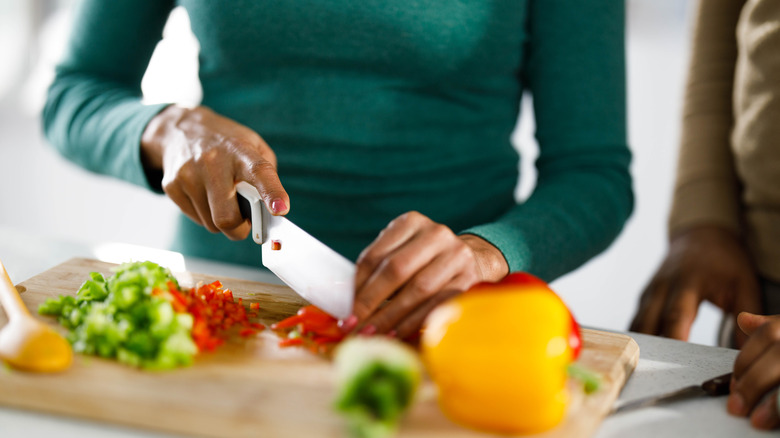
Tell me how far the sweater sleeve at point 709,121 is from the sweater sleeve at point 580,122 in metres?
0.20

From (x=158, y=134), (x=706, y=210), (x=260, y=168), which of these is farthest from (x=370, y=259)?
(x=706, y=210)

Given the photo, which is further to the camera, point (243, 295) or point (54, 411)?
point (243, 295)

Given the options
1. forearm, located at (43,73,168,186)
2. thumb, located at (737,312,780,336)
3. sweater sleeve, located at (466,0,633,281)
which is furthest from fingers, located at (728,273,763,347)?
forearm, located at (43,73,168,186)

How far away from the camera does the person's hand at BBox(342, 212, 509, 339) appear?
0.84 m

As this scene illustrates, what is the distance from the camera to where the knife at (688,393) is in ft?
2.60

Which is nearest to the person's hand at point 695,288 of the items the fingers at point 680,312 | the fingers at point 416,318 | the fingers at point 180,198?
the fingers at point 680,312

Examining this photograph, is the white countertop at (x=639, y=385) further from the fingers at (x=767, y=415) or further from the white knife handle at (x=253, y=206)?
the white knife handle at (x=253, y=206)

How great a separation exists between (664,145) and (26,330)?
217cm

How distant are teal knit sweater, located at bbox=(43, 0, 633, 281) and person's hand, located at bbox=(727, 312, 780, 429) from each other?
0.35 m

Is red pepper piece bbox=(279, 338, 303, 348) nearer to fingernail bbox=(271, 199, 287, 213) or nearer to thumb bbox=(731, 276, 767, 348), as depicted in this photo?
fingernail bbox=(271, 199, 287, 213)

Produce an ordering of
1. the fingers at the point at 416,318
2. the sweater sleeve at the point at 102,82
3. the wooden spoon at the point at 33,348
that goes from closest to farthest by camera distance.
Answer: the wooden spoon at the point at 33,348 → the fingers at the point at 416,318 → the sweater sleeve at the point at 102,82

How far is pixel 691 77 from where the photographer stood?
1.41m

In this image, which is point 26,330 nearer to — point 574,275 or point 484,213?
point 484,213

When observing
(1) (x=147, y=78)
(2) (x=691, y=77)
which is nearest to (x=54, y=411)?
(2) (x=691, y=77)
